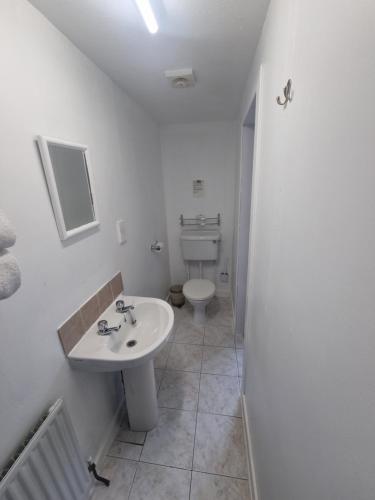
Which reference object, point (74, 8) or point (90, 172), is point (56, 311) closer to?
point (90, 172)

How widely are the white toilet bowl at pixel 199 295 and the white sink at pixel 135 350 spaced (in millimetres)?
866

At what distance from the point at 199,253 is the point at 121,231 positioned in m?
1.31

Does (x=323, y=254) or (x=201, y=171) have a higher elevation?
(x=201, y=171)

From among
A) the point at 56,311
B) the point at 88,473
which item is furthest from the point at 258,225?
the point at 88,473

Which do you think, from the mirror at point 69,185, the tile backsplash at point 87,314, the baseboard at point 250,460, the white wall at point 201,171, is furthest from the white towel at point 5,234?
the white wall at point 201,171

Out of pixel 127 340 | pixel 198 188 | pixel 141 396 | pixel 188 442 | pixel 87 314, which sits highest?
A: pixel 198 188

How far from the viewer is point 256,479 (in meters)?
1.07

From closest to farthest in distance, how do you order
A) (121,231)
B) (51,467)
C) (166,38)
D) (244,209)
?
(51,467) → (166,38) → (121,231) → (244,209)

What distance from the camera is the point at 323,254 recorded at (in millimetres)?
427

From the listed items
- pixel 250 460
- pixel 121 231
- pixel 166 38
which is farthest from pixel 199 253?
pixel 166 38

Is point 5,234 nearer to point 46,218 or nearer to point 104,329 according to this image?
point 46,218

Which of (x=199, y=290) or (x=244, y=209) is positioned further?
(x=199, y=290)

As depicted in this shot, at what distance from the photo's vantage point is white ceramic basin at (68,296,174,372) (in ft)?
3.26

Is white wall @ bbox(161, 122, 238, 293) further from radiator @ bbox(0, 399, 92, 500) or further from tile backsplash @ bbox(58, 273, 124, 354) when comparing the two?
radiator @ bbox(0, 399, 92, 500)
